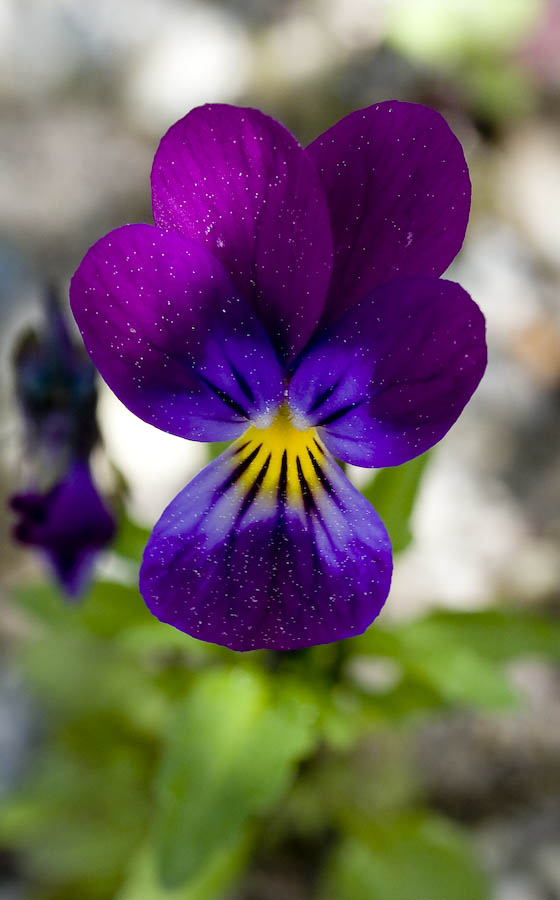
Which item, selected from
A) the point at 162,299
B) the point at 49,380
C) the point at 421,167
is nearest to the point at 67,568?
the point at 49,380

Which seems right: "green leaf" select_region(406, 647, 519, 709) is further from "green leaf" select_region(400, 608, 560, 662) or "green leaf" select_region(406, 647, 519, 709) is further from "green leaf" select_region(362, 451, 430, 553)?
"green leaf" select_region(362, 451, 430, 553)

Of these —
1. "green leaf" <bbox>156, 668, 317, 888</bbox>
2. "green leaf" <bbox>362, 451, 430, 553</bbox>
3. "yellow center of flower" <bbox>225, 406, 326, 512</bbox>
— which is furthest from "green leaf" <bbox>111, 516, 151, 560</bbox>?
"yellow center of flower" <bbox>225, 406, 326, 512</bbox>

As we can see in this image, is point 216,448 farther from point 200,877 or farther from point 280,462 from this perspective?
point 200,877

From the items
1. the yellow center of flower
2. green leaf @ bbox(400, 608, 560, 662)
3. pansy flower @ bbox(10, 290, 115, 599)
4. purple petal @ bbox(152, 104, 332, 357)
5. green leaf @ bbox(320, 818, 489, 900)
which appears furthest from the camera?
green leaf @ bbox(320, 818, 489, 900)

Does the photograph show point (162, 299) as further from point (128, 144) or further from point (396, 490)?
point (128, 144)

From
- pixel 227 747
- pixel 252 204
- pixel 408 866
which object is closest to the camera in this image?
pixel 252 204

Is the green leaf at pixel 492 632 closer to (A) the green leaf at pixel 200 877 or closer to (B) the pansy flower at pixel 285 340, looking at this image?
(A) the green leaf at pixel 200 877

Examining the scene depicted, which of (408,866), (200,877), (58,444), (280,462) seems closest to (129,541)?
(58,444)
